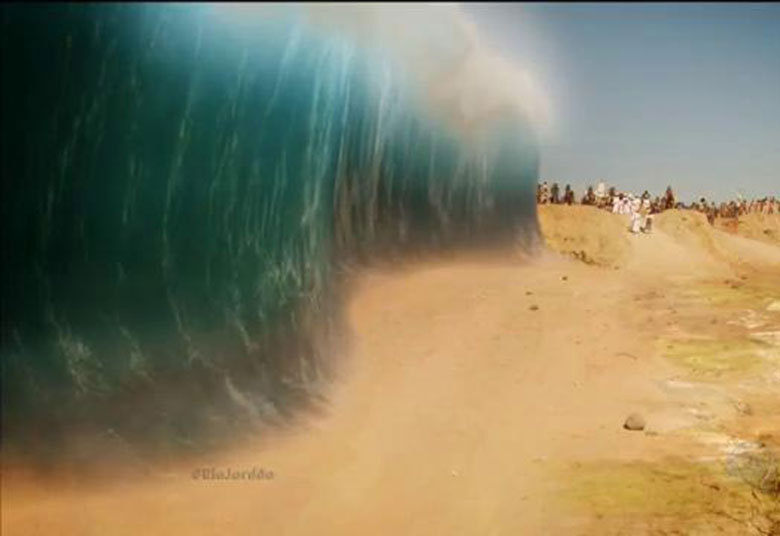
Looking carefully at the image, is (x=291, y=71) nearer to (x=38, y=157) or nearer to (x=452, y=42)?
(x=452, y=42)

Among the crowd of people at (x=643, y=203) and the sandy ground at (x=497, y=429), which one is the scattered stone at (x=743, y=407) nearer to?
the sandy ground at (x=497, y=429)

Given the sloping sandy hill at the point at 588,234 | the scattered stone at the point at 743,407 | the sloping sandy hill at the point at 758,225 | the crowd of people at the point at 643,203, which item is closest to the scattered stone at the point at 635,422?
the scattered stone at the point at 743,407

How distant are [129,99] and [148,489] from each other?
63.2 inches

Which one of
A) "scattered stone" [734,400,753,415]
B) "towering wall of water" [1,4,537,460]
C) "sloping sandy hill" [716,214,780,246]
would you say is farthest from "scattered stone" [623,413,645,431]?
"sloping sandy hill" [716,214,780,246]

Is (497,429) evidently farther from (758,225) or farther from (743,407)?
(758,225)

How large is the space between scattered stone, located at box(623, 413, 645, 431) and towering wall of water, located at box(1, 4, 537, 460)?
161 cm

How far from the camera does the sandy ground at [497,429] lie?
309cm

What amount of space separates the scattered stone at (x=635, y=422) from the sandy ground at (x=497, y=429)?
0.11 ft

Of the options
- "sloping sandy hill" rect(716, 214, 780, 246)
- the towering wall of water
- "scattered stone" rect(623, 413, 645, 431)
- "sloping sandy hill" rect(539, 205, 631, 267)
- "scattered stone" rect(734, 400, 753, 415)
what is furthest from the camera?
"sloping sandy hill" rect(539, 205, 631, 267)

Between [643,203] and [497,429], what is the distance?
3432mm

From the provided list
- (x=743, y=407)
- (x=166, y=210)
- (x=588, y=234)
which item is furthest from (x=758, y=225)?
(x=166, y=210)

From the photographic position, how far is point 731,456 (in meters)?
3.73

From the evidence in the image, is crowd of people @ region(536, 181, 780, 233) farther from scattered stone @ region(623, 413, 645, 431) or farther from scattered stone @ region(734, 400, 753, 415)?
scattered stone @ region(623, 413, 645, 431)

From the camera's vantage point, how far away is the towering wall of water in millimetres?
2990
